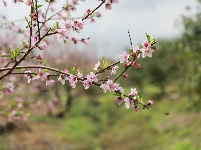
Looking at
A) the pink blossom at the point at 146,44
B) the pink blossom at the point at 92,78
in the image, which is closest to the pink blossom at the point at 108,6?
the pink blossom at the point at 146,44

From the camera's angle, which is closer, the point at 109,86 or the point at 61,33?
the point at 109,86

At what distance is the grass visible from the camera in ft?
54.3

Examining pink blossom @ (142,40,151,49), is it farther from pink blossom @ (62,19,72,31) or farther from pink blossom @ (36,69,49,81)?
pink blossom @ (36,69,49,81)

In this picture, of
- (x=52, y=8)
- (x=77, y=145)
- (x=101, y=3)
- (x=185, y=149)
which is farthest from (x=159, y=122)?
(x=101, y=3)

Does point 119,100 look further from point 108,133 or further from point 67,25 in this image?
point 108,133

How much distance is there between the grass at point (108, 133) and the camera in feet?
54.3

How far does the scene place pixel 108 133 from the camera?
2342cm

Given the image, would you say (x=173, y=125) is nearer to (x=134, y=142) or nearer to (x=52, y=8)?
(x=134, y=142)

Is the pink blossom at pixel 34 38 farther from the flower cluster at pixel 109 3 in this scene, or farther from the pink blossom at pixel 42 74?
the flower cluster at pixel 109 3

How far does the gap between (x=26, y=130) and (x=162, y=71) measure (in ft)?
71.2

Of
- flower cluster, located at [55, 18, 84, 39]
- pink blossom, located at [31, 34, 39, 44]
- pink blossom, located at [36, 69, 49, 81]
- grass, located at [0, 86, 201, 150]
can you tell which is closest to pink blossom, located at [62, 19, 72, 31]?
flower cluster, located at [55, 18, 84, 39]

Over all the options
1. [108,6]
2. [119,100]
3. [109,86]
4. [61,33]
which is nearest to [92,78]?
[109,86]

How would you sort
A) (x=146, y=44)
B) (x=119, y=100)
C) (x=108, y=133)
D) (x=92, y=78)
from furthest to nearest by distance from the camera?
(x=108, y=133)
(x=119, y=100)
(x=92, y=78)
(x=146, y=44)

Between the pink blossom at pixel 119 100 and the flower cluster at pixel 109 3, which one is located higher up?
the flower cluster at pixel 109 3
